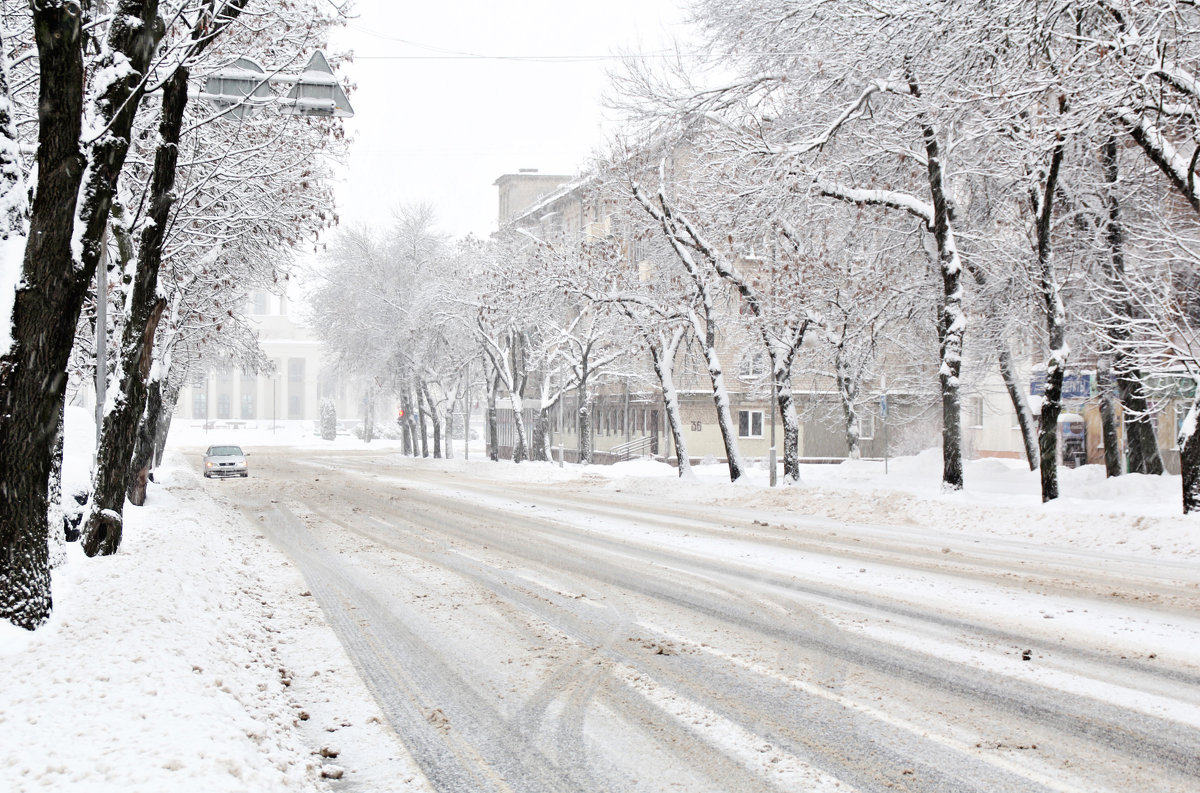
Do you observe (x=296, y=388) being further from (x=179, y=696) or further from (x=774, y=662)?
(x=179, y=696)

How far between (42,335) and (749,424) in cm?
4738

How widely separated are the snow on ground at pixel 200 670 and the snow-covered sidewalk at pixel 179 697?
1 cm

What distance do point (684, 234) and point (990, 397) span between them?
27.7 m

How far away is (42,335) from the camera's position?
271 inches

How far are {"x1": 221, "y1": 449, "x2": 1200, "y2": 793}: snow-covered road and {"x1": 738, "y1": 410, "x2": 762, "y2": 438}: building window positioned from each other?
125 ft

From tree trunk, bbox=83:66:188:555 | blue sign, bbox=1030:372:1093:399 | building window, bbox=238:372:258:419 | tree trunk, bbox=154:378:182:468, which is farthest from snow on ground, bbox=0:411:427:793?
building window, bbox=238:372:258:419

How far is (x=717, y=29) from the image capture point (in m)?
20.1

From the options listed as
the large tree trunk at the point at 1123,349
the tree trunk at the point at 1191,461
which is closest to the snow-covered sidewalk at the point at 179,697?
the tree trunk at the point at 1191,461

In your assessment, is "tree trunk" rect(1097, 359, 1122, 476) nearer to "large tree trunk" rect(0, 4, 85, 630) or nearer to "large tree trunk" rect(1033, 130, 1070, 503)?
"large tree trunk" rect(1033, 130, 1070, 503)

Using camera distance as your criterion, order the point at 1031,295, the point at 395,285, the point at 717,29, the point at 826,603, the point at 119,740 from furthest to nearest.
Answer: the point at 395,285 < the point at 1031,295 < the point at 717,29 < the point at 826,603 < the point at 119,740

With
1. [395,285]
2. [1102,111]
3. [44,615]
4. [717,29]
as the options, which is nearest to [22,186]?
[44,615]

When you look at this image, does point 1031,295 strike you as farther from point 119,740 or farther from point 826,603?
point 119,740

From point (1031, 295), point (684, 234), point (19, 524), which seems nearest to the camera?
point (19, 524)

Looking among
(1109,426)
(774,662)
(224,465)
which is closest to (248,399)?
(224,465)
